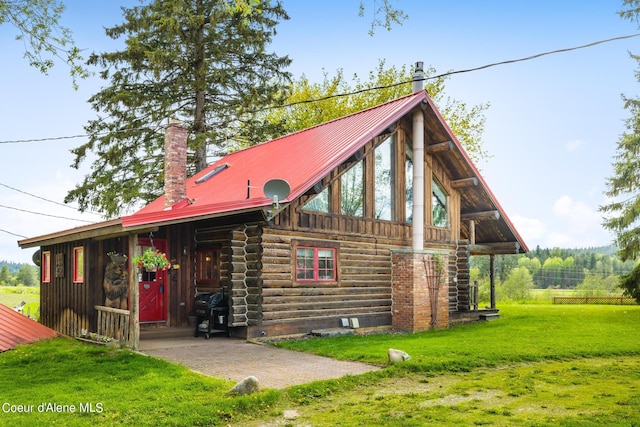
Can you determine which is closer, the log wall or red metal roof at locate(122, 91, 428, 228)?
red metal roof at locate(122, 91, 428, 228)

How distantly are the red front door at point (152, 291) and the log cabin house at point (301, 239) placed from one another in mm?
27

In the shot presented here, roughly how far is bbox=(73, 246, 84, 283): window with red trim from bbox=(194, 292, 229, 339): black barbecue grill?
3.36m

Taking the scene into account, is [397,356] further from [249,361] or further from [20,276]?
[20,276]

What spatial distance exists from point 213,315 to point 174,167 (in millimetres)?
4419

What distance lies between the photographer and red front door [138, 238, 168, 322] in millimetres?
15148

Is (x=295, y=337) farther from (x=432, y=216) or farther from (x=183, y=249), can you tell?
(x=432, y=216)

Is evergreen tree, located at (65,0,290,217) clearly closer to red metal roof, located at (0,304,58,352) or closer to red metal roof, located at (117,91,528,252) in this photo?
red metal roof, located at (117,91,528,252)

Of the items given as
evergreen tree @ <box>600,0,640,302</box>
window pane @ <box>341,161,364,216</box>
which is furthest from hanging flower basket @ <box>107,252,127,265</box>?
evergreen tree @ <box>600,0,640,302</box>

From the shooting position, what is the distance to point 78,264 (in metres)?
15.6

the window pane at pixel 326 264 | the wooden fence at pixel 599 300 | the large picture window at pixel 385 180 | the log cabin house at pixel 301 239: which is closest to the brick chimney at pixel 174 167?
the log cabin house at pixel 301 239

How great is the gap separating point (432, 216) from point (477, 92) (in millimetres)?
16627

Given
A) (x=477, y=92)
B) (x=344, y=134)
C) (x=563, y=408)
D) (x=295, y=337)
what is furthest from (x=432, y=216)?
(x=477, y=92)

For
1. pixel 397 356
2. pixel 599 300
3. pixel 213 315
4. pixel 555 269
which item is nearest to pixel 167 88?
pixel 213 315

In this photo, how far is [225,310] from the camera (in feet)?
47.1
